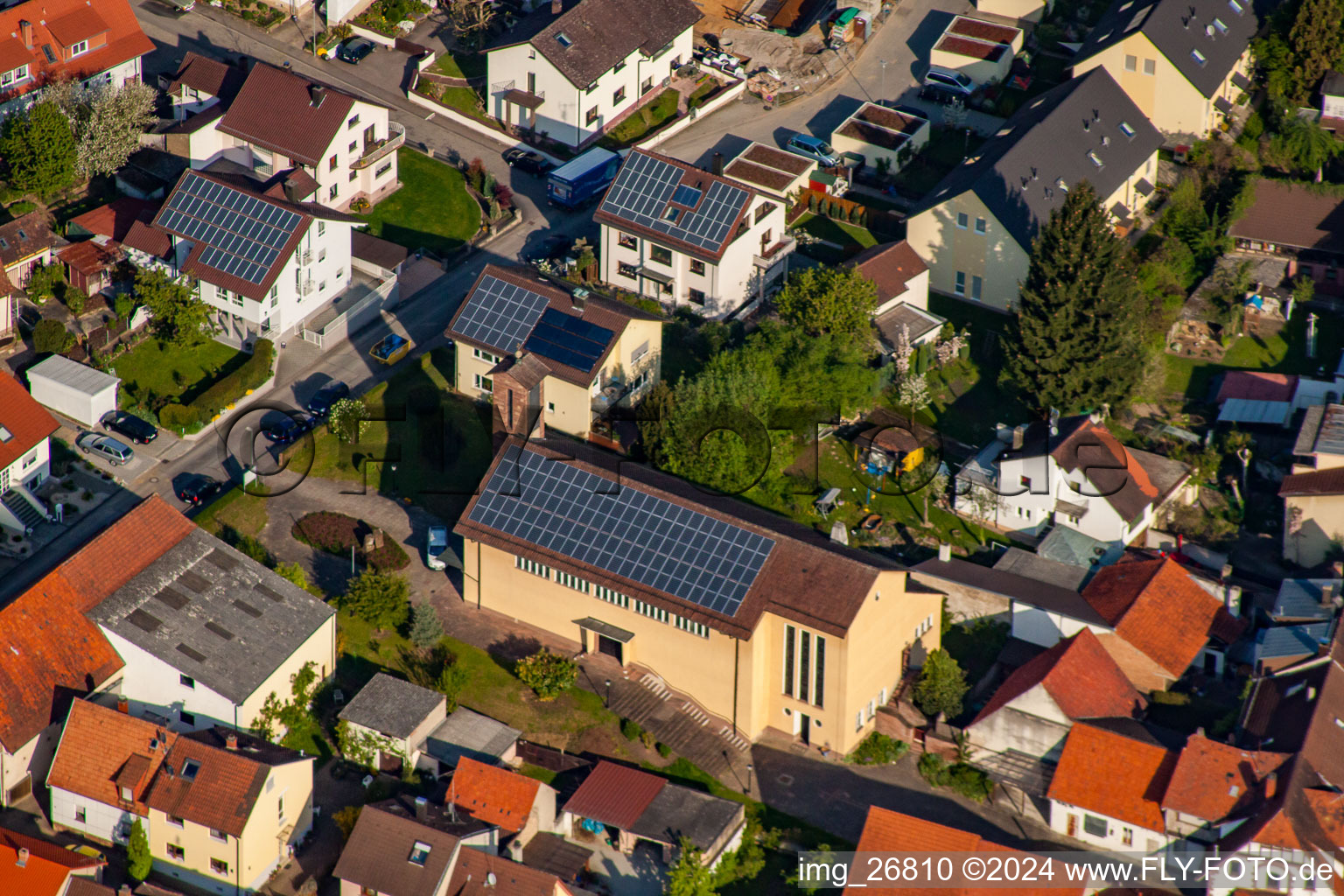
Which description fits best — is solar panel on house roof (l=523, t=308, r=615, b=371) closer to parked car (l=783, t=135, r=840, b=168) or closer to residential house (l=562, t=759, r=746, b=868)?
residential house (l=562, t=759, r=746, b=868)

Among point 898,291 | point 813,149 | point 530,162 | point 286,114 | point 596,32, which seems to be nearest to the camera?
point 898,291

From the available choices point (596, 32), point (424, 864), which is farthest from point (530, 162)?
point (424, 864)

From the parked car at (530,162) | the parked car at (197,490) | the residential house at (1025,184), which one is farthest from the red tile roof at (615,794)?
the parked car at (530,162)

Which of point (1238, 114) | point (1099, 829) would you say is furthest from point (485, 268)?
point (1238, 114)

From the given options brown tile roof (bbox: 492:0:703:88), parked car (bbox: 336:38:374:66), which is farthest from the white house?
Result: parked car (bbox: 336:38:374:66)

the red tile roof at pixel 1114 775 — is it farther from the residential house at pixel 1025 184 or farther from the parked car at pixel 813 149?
the parked car at pixel 813 149

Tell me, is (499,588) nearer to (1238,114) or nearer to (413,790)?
(413,790)

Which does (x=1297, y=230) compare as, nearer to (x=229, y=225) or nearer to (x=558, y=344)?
(x=558, y=344)
